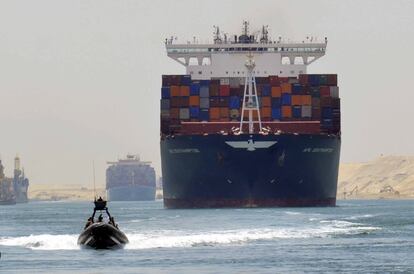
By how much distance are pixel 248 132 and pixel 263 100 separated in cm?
732

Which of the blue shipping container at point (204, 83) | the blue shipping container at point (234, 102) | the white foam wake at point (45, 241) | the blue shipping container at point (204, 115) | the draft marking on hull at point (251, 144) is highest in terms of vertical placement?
the blue shipping container at point (204, 83)

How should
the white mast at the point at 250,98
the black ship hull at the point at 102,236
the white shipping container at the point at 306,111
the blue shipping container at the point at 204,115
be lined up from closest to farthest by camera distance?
the black ship hull at the point at 102,236 < the white mast at the point at 250,98 < the blue shipping container at the point at 204,115 < the white shipping container at the point at 306,111

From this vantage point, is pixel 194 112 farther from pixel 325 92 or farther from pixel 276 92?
pixel 325 92

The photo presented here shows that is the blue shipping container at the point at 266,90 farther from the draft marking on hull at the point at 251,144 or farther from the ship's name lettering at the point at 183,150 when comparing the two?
the draft marking on hull at the point at 251,144

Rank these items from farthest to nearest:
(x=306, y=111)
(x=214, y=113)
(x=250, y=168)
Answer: (x=214, y=113) → (x=306, y=111) → (x=250, y=168)

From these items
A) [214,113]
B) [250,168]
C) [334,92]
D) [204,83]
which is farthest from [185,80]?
[250,168]

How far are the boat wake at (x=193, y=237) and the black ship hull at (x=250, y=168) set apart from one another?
4298 centimetres

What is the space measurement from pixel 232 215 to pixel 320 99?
114ft

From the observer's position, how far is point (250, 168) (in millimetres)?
152250

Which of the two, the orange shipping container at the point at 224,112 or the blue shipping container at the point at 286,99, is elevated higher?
the blue shipping container at the point at 286,99

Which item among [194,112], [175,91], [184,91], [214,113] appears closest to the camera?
[194,112]

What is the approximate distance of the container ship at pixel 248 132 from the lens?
153125 mm

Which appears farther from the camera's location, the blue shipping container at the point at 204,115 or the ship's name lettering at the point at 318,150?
the blue shipping container at the point at 204,115

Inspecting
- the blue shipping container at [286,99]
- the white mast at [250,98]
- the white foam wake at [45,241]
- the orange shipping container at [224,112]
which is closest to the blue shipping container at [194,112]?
the orange shipping container at [224,112]
